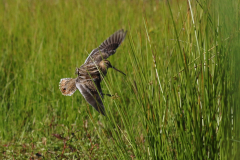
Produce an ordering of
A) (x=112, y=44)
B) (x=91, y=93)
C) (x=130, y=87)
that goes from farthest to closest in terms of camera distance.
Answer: (x=112, y=44), (x=91, y=93), (x=130, y=87)

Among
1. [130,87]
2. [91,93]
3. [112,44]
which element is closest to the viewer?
[130,87]

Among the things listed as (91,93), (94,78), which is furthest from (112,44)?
(91,93)

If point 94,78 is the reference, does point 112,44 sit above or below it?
above

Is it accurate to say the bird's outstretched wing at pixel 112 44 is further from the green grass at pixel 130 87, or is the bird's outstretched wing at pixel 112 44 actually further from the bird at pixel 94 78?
the green grass at pixel 130 87

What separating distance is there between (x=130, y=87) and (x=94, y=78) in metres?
0.46

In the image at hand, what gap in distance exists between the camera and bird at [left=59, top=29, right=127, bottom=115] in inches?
75.9

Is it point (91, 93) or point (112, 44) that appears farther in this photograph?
point (112, 44)

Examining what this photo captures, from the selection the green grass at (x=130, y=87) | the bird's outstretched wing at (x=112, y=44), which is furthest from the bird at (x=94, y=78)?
the green grass at (x=130, y=87)

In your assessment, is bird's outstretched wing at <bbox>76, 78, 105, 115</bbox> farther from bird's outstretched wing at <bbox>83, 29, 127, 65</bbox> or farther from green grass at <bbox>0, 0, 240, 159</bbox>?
bird's outstretched wing at <bbox>83, 29, 127, 65</bbox>

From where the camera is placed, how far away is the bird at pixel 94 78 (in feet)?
6.33

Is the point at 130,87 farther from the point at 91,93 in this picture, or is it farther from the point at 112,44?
the point at 112,44

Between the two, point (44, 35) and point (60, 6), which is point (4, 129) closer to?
point (44, 35)

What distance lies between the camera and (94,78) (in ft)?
6.73

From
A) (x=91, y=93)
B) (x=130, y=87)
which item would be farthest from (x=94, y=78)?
(x=130, y=87)
